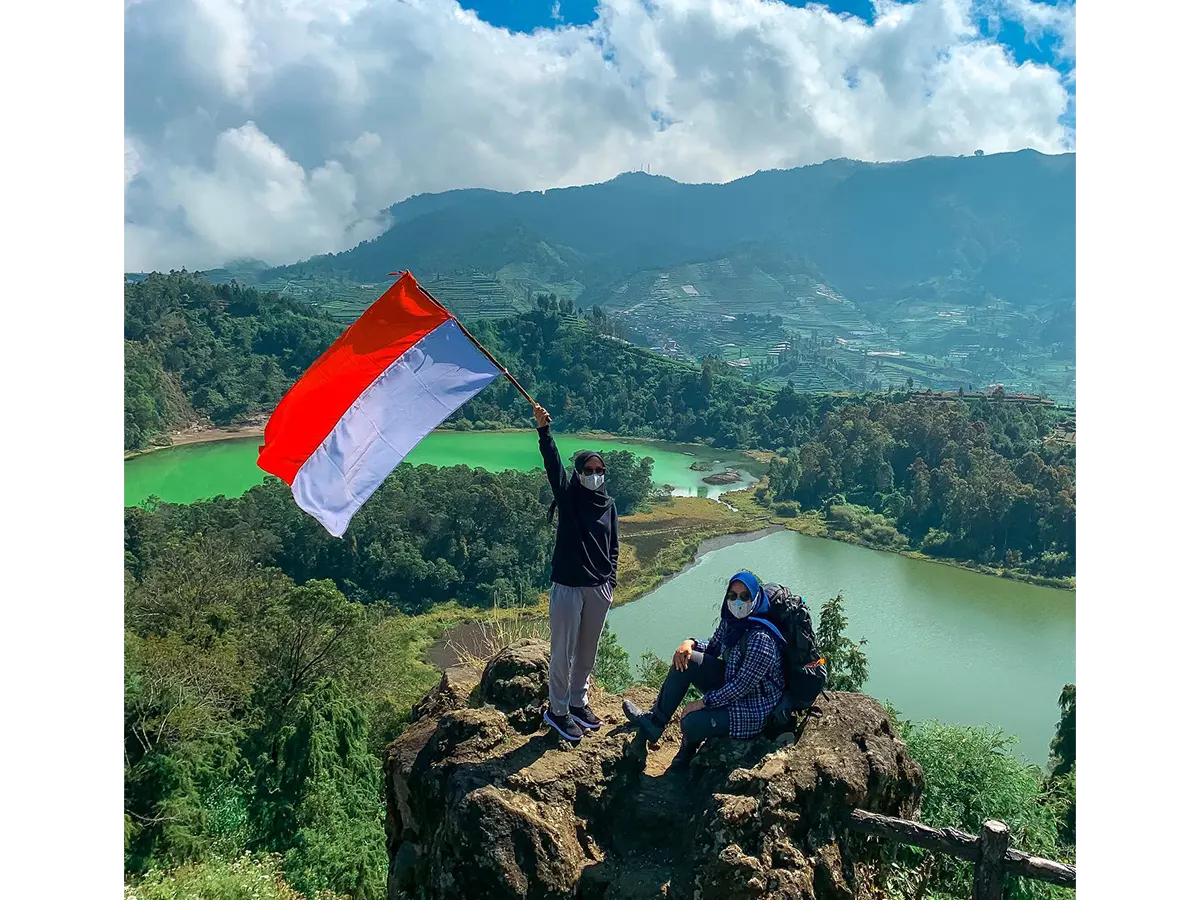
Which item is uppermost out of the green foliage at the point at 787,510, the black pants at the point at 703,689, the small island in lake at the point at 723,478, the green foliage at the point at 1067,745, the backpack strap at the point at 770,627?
the backpack strap at the point at 770,627

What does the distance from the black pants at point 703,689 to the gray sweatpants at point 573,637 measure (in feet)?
1.17

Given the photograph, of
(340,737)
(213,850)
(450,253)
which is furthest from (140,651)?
(450,253)

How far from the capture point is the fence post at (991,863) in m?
3.89

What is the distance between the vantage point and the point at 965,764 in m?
7.71

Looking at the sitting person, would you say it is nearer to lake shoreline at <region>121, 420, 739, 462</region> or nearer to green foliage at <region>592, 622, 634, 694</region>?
green foliage at <region>592, 622, 634, 694</region>

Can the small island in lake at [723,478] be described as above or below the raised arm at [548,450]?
below

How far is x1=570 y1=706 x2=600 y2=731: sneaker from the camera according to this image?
436 centimetres

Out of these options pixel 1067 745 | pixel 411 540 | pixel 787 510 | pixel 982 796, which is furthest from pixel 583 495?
pixel 787 510

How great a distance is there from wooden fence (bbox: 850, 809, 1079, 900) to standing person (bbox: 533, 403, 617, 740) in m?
1.33

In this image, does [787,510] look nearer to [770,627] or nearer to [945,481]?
[945,481]

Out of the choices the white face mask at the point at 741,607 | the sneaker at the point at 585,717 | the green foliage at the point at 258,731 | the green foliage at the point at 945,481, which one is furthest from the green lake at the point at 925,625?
the white face mask at the point at 741,607

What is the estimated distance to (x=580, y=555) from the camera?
4035 mm

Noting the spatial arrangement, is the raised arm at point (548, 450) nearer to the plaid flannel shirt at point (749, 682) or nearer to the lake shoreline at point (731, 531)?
the plaid flannel shirt at point (749, 682)

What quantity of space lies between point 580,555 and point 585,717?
86 cm
